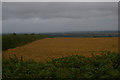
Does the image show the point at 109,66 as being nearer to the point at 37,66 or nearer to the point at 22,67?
the point at 37,66

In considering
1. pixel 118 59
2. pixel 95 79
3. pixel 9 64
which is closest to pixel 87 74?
pixel 95 79

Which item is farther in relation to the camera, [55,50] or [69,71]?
[55,50]

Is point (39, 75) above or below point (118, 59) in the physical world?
below

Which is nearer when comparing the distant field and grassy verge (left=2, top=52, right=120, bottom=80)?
grassy verge (left=2, top=52, right=120, bottom=80)

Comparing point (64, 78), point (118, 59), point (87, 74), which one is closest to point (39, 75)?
point (64, 78)

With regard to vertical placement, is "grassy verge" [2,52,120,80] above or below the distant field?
below

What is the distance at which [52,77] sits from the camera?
3160 mm

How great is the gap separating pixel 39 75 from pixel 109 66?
164 centimetres

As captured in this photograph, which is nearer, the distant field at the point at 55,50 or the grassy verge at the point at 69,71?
the grassy verge at the point at 69,71

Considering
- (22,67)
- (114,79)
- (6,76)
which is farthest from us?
(22,67)

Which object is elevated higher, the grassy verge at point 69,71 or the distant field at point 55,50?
the distant field at point 55,50

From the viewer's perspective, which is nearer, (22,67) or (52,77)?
(52,77)

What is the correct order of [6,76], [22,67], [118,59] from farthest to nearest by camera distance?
[118,59] < [22,67] < [6,76]

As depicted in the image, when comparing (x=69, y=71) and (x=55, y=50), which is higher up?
(x=55, y=50)
